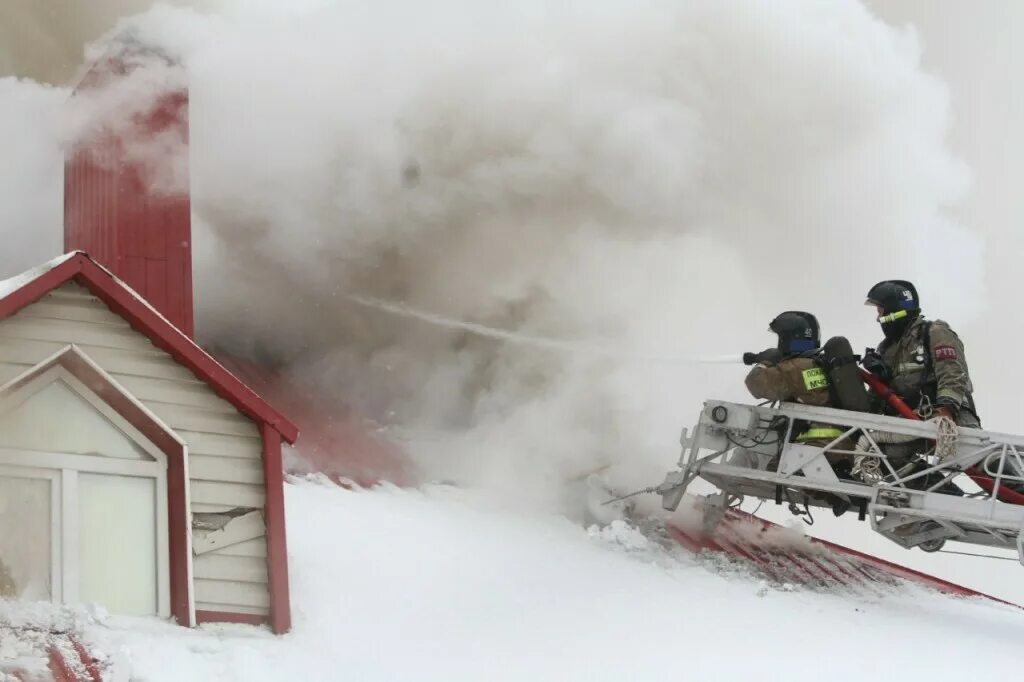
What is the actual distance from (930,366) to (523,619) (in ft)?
12.7

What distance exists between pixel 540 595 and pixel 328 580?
164 centimetres

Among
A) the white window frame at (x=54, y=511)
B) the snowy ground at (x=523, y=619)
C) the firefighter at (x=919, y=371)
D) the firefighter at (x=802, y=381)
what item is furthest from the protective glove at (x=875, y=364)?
the white window frame at (x=54, y=511)

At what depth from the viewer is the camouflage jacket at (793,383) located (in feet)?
38.1

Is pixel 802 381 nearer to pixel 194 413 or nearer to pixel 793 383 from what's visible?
pixel 793 383

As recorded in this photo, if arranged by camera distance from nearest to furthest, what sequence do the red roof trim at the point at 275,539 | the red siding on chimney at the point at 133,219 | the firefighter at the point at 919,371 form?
the red roof trim at the point at 275,539, the firefighter at the point at 919,371, the red siding on chimney at the point at 133,219

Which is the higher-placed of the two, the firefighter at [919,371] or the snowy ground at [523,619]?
the firefighter at [919,371]

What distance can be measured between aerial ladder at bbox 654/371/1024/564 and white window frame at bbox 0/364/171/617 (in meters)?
4.82

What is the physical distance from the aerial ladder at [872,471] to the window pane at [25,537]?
547 centimetres

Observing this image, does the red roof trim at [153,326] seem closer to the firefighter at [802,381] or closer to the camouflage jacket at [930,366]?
the firefighter at [802,381]

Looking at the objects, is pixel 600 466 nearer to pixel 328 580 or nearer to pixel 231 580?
pixel 328 580

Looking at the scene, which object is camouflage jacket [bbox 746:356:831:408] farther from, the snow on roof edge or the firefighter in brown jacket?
the snow on roof edge

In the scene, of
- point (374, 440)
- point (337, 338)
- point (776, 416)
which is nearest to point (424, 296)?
point (337, 338)

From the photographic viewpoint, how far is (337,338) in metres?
15.6

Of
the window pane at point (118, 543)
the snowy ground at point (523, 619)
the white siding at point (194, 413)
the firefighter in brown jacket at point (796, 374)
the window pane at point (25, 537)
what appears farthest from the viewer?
the firefighter in brown jacket at point (796, 374)
